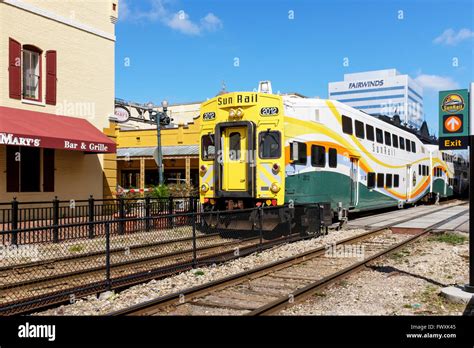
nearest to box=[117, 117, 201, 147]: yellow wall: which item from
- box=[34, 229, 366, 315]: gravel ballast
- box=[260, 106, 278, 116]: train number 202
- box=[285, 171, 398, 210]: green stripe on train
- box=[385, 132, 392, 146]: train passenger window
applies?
box=[385, 132, 392, 146]: train passenger window

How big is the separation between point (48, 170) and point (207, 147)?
280 inches

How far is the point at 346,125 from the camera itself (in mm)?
16578

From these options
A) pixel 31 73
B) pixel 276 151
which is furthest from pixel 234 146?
pixel 31 73

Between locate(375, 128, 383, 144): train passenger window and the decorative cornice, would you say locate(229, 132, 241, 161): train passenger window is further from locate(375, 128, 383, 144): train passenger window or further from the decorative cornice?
the decorative cornice

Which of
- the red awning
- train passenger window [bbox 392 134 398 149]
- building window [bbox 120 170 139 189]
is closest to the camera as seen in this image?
the red awning

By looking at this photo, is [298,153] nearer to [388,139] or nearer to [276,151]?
[276,151]

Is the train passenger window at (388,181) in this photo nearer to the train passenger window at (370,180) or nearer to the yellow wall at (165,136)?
the train passenger window at (370,180)

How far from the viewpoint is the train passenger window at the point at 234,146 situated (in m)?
13.9

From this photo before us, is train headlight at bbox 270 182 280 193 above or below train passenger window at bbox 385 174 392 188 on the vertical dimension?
below

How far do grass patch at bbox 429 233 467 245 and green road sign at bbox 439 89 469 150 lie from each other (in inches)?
285

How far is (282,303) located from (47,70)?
48.2 feet

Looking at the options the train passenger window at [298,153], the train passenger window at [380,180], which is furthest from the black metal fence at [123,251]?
the train passenger window at [380,180]

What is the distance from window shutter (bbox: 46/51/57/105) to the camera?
18.0 metres

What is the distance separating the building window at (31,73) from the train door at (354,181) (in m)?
11.9
